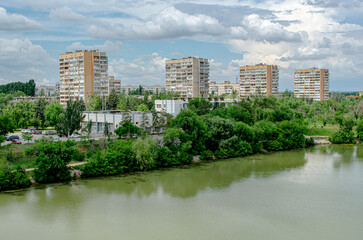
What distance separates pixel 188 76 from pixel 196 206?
29.6 metres

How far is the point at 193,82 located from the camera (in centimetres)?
4019

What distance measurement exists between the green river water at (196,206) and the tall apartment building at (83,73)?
21.5 meters

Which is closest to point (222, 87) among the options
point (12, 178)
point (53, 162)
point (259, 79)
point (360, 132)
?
point (259, 79)

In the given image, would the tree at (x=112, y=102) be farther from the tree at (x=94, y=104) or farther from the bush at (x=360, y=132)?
the bush at (x=360, y=132)

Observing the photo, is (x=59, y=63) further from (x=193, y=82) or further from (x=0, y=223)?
(x=0, y=223)

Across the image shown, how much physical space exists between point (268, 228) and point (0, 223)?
812 cm

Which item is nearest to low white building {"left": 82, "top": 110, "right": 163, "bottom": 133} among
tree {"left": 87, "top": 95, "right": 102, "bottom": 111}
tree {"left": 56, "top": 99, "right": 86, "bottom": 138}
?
tree {"left": 56, "top": 99, "right": 86, "bottom": 138}

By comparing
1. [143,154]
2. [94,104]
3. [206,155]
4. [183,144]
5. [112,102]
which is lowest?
[206,155]

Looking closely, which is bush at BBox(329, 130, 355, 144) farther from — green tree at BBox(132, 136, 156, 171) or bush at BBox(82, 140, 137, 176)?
bush at BBox(82, 140, 137, 176)

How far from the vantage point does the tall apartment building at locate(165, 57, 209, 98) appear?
4025 cm

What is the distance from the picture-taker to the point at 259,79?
47.2m

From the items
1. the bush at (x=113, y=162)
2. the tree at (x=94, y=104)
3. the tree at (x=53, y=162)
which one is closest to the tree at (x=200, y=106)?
the tree at (x=94, y=104)

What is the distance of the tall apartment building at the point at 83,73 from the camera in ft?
116

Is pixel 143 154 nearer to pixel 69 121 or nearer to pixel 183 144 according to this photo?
pixel 183 144
